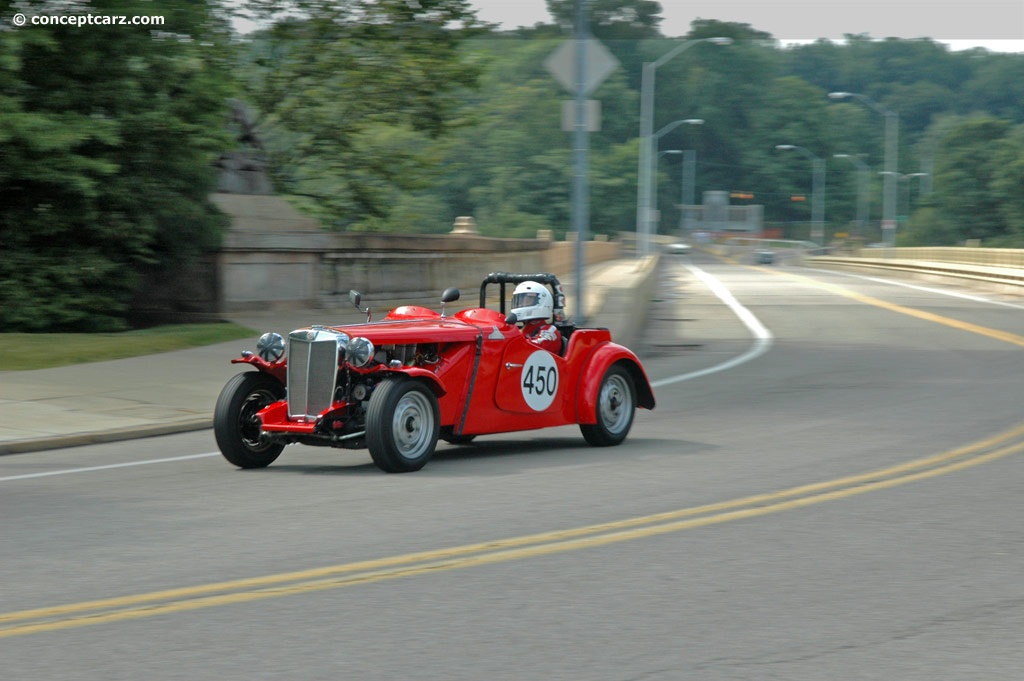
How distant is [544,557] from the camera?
7.23m

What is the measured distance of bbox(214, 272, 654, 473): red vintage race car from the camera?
1005cm

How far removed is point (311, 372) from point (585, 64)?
12886 mm

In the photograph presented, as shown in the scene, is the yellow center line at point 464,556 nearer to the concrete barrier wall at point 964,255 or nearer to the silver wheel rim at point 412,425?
the silver wheel rim at point 412,425

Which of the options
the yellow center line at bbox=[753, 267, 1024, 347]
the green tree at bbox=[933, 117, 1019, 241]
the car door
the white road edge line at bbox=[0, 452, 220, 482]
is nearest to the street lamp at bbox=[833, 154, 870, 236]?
the green tree at bbox=[933, 117, 1019, 241]

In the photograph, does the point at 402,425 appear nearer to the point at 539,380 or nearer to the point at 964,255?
the point at 539,380

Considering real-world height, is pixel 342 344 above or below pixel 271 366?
above

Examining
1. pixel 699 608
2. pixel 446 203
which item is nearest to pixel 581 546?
pixel 699 608

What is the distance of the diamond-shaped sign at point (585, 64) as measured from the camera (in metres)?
22.0

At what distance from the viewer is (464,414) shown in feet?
35.7

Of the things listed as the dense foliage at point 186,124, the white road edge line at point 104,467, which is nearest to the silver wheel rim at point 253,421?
the white road edge line at point 104,467

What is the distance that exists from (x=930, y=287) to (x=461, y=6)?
2157 centimetres

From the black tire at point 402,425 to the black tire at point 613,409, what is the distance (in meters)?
1.84

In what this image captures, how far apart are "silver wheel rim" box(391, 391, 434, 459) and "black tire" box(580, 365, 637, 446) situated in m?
1.91

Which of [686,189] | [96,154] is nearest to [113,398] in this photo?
[96,154]
